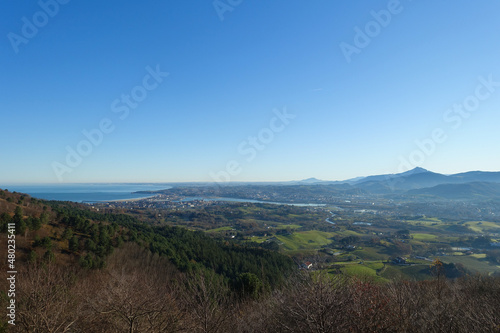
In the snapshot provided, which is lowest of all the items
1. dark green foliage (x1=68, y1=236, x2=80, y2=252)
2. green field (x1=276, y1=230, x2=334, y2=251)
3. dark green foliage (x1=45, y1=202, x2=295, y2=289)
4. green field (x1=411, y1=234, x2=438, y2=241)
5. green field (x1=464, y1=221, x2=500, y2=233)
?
green field (x1=276, y1=230, x2=334, y2=251)

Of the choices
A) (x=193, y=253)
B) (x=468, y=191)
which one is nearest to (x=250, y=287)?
(x=193, y=253)

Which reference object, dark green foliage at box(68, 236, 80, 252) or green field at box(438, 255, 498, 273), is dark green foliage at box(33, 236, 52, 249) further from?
green field at box(438, 255, 498, 273)

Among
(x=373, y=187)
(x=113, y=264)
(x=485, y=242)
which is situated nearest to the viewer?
(x=113, y=264)

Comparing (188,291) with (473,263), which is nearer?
(188,291)

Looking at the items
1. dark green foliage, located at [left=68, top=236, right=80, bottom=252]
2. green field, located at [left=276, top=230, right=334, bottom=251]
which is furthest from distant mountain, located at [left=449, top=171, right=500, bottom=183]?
dark green foliage, located at [left=68, top=236, right=80, bottom=252]

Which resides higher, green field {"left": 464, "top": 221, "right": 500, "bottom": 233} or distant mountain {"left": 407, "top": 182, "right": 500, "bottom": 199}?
distant mountain {"left": 407, "top": 182, "right": 500, "bottom": 199}

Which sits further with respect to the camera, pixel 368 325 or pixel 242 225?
pixel 242 225

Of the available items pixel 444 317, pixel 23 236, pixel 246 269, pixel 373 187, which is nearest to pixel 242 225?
pixel 246 269

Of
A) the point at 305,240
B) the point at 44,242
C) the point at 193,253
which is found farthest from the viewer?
the point at 305,240

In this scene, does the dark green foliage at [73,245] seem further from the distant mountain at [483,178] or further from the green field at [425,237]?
the distant mountain at [483,178]

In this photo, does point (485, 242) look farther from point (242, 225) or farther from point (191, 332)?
point (191, 332)

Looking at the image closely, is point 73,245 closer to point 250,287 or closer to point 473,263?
point 250,287
